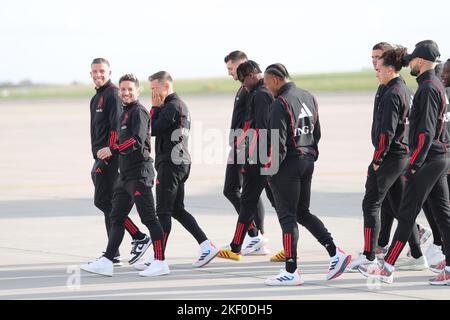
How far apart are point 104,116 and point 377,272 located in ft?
10.3

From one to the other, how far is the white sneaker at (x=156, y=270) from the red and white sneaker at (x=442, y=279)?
8.12ft

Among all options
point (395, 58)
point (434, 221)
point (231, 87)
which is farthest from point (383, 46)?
point (231, 87)

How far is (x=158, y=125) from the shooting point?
30.6 ft

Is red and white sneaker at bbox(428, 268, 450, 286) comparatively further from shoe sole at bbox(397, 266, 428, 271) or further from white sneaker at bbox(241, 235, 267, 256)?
white sneaker at bbox(241, 235, 267, 256)

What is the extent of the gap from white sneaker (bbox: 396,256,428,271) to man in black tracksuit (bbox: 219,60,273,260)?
1.62 m

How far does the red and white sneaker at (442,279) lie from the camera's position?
27.9 feet

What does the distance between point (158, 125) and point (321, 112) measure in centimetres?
3898

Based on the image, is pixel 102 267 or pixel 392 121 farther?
pixel 102 267

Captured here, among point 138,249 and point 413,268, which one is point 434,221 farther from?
point 138,249

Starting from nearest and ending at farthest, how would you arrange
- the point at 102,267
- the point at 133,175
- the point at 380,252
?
the point at 102,267 < the point at 133,175 < the point at 380,252

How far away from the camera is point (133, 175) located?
9297 mm

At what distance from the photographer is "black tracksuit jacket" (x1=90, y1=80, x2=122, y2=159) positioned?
9758 mm

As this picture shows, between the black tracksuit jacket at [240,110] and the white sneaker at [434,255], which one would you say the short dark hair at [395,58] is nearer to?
the black tracksuit jacket at [240,110]
